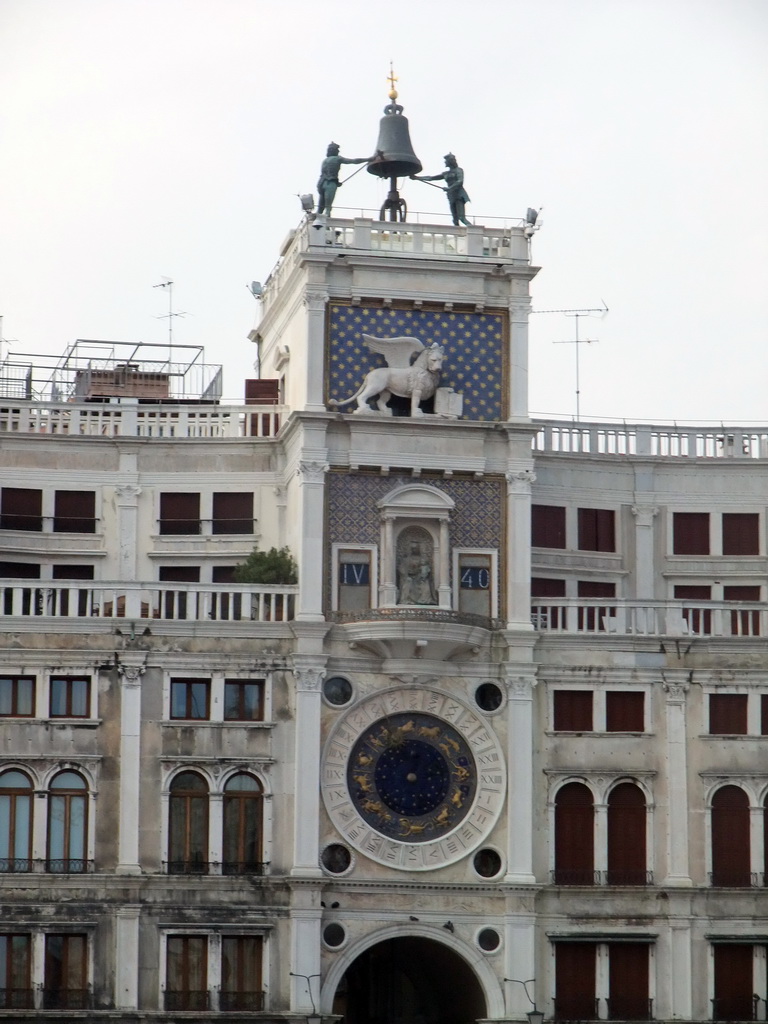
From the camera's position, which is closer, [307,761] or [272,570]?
[307,761]

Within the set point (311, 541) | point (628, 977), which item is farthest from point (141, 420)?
point (628, 977)

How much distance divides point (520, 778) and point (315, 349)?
516 inches

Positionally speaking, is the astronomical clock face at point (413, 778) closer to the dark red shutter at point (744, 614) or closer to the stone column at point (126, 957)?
the stone column at point (126, 957)

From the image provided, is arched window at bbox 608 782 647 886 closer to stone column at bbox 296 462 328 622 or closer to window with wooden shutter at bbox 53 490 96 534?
stone column at bbox 296 462 328 622

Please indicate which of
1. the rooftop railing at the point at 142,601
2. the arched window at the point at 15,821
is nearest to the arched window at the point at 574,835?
the rooftop railing at the point at 142,601

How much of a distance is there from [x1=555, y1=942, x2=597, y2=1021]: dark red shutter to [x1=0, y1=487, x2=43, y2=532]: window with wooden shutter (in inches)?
758

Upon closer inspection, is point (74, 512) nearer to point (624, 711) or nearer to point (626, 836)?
point (624, 711)

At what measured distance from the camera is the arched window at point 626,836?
239 ft

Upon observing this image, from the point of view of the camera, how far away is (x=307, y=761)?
2820 inches

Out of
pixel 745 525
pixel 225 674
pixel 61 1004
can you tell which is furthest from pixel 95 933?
pixel 745 525

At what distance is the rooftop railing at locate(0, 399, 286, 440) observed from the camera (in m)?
77.2

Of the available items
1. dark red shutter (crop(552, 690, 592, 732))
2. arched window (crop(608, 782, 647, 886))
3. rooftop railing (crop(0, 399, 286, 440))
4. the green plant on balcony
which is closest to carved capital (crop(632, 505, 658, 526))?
dark red shutter (crop(552, 690, 592, 732))

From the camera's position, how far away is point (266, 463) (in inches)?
3031

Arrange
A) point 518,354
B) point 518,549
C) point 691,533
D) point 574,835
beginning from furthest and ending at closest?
point 691,533
point 518,354
point 518,549
point 574,835
